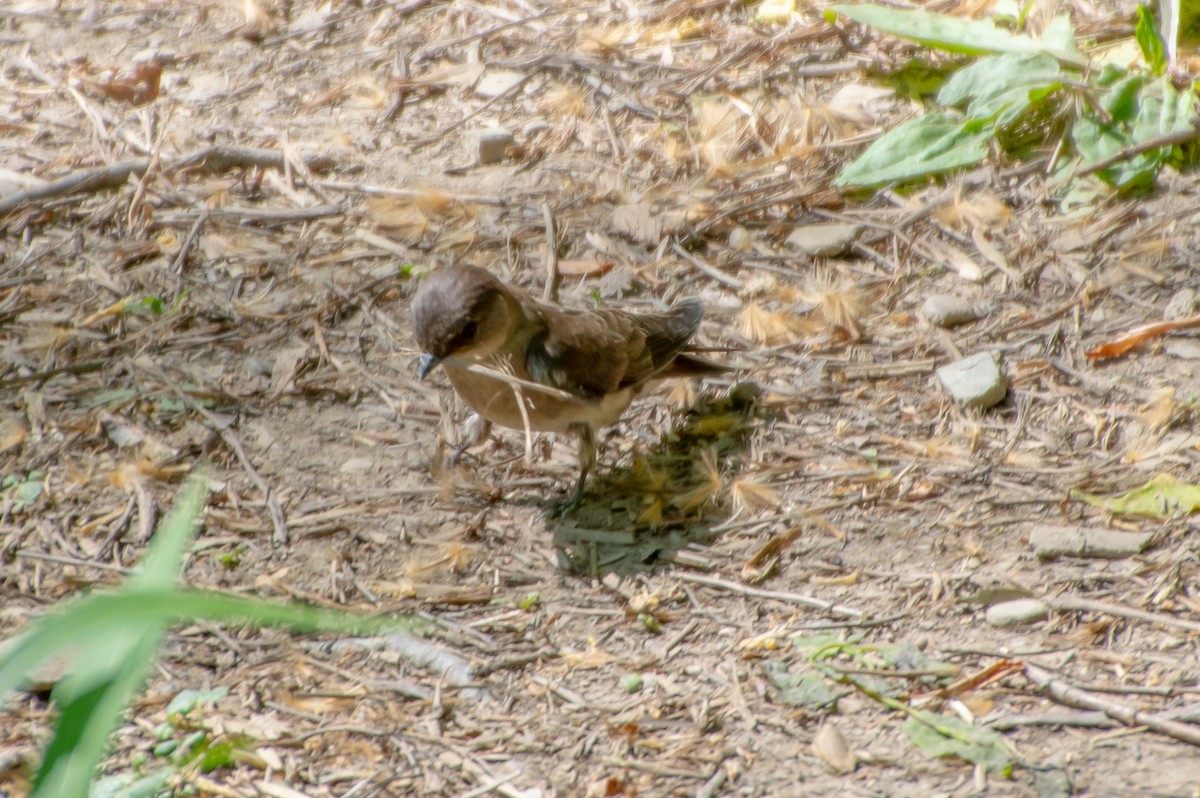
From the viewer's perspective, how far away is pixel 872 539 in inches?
161

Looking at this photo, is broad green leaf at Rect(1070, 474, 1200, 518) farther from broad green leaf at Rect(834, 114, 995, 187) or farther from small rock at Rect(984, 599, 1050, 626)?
broad green leaf at Rect(834, 114, 995, 187)

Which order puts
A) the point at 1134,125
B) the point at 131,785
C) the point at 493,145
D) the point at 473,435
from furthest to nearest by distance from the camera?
the point at 493,145 < the point at 1134,125 < the point at 473,435 < the point at 131,785

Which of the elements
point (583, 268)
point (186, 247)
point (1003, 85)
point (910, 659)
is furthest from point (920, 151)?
point (186, 247)

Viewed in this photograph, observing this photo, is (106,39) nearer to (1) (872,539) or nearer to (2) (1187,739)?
(1) (872,539)

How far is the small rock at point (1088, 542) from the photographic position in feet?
12.3

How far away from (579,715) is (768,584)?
0.85m

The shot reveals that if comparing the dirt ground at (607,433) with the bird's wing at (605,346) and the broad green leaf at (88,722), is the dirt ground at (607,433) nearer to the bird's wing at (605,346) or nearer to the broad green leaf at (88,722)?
the bird's wing at (605,346)

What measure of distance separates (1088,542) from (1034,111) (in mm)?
2749

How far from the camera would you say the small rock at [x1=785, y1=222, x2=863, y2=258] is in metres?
5.52

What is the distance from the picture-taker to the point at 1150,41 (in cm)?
555

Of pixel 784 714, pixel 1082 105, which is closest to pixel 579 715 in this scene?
pixel 784 714

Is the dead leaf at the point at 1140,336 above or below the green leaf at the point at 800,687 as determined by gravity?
above

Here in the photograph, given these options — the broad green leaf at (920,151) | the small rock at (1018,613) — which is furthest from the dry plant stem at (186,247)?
the small rock at (1018,613)

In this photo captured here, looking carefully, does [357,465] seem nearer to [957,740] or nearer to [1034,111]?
[957,740]
